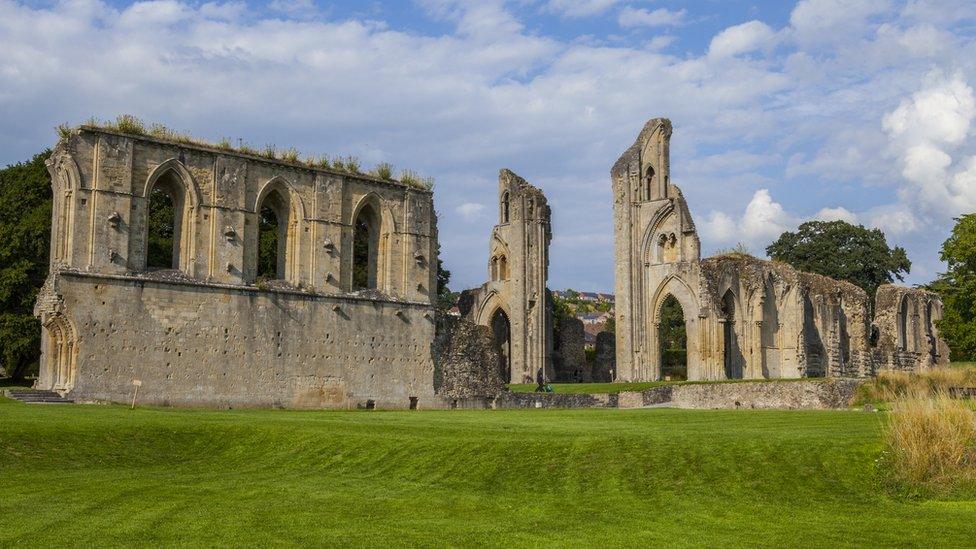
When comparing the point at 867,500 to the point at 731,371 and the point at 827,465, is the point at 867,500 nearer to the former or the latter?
the point at 827,465

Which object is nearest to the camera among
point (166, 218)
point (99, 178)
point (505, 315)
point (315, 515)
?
point (315, 515)

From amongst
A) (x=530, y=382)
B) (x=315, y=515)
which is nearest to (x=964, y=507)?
(x=315, y=515)

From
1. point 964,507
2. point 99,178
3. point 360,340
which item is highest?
point 99,178

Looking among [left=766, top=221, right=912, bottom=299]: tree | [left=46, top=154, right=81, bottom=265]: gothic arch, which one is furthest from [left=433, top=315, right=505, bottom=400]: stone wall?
[left=766, top=221, right=912, bottom=299]: tree

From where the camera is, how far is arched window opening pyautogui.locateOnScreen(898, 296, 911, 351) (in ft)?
192

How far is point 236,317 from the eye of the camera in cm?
2994

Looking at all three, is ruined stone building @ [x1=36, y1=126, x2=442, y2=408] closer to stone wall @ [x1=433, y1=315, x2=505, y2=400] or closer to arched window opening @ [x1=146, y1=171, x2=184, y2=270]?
stone wall @ [x1=433, y1=315, x2=505, y2=400]

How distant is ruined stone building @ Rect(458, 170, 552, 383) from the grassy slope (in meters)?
32.4

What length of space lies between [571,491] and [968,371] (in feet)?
70.8

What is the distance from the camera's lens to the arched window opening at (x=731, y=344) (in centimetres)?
5050

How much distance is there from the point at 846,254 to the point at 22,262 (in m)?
59.0

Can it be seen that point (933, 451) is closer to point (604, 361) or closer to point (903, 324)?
point (604, 361)

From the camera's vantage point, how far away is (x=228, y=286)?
29812mm

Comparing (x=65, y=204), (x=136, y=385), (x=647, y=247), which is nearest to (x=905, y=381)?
(x=136, y=385)
